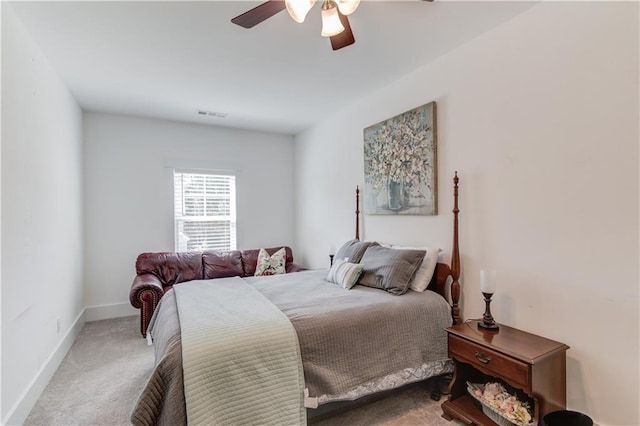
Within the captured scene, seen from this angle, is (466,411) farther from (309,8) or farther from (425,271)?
(309,8)

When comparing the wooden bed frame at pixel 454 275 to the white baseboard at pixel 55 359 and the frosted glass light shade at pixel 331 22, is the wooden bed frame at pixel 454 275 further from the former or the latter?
the white baseboard at pixel 55 359

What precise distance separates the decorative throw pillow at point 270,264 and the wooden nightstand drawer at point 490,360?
2.67m

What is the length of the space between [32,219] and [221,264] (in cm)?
222

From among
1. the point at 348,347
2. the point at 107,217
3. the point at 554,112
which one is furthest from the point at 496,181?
the point at 107,217

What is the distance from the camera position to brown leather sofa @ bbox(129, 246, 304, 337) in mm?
3926

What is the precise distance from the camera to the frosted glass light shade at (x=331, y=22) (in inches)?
68.5

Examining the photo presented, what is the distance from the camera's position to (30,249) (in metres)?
2.35

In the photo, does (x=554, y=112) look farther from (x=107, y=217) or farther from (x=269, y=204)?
(x=107, y=217)

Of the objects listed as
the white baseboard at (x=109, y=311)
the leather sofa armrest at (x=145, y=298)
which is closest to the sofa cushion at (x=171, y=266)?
the leather sofa armrest at (x=145, y=298)

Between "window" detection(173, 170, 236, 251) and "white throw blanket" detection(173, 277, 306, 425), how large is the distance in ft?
9.56

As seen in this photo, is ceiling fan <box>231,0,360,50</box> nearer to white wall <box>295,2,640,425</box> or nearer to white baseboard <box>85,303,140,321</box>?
white wall <box>295,2,640,425</box>

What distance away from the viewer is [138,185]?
173 inches

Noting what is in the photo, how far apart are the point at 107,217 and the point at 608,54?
16.7 ft

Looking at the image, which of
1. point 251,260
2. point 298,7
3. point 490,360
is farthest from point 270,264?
point 298,7
